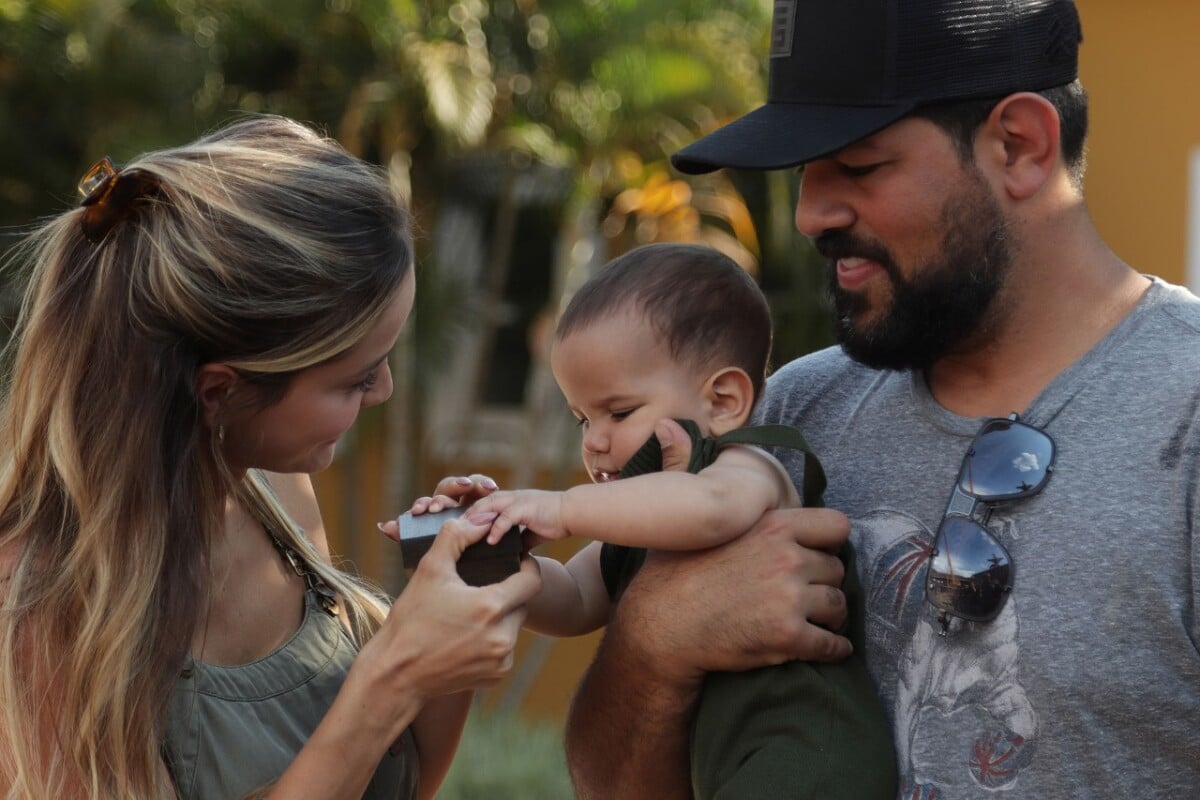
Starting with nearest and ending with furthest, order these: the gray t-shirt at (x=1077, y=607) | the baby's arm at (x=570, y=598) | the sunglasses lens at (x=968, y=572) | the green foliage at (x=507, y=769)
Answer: the gray t-shirt at (x=1077, y=607), the sunglasses lens at (x=968, y=572), the baby's arm at (x=570, y=598), the green foliage at (x=507, y=769)

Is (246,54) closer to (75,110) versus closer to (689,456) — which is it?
(75,110)

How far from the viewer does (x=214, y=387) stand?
265cm

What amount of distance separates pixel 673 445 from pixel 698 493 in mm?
161

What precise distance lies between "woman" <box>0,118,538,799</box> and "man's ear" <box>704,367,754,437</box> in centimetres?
48

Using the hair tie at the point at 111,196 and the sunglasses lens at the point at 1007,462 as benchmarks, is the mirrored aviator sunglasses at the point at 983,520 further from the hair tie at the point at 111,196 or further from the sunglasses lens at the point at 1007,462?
the hair tie at the point at 111,196

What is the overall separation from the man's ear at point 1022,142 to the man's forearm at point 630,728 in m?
1.04

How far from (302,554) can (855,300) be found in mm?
1218

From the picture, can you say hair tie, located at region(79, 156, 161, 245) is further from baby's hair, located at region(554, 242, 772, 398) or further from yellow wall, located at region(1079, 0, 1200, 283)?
yellow wall, located at region(1079, 0, 1200, 283)

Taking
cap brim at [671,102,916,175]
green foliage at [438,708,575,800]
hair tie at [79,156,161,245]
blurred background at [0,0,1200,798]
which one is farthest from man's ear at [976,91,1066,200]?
blurred background at [0,0,1200,798]

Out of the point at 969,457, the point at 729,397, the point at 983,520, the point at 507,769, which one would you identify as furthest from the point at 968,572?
the point at 507,769

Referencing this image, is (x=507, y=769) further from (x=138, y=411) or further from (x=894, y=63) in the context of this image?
(x=894, y=63)

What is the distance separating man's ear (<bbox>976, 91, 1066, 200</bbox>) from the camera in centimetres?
251

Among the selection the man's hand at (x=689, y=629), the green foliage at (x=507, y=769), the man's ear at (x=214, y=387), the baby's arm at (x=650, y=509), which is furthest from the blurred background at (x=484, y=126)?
the baby's arm at (x=650, y=509)

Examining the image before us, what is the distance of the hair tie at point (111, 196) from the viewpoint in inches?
102
